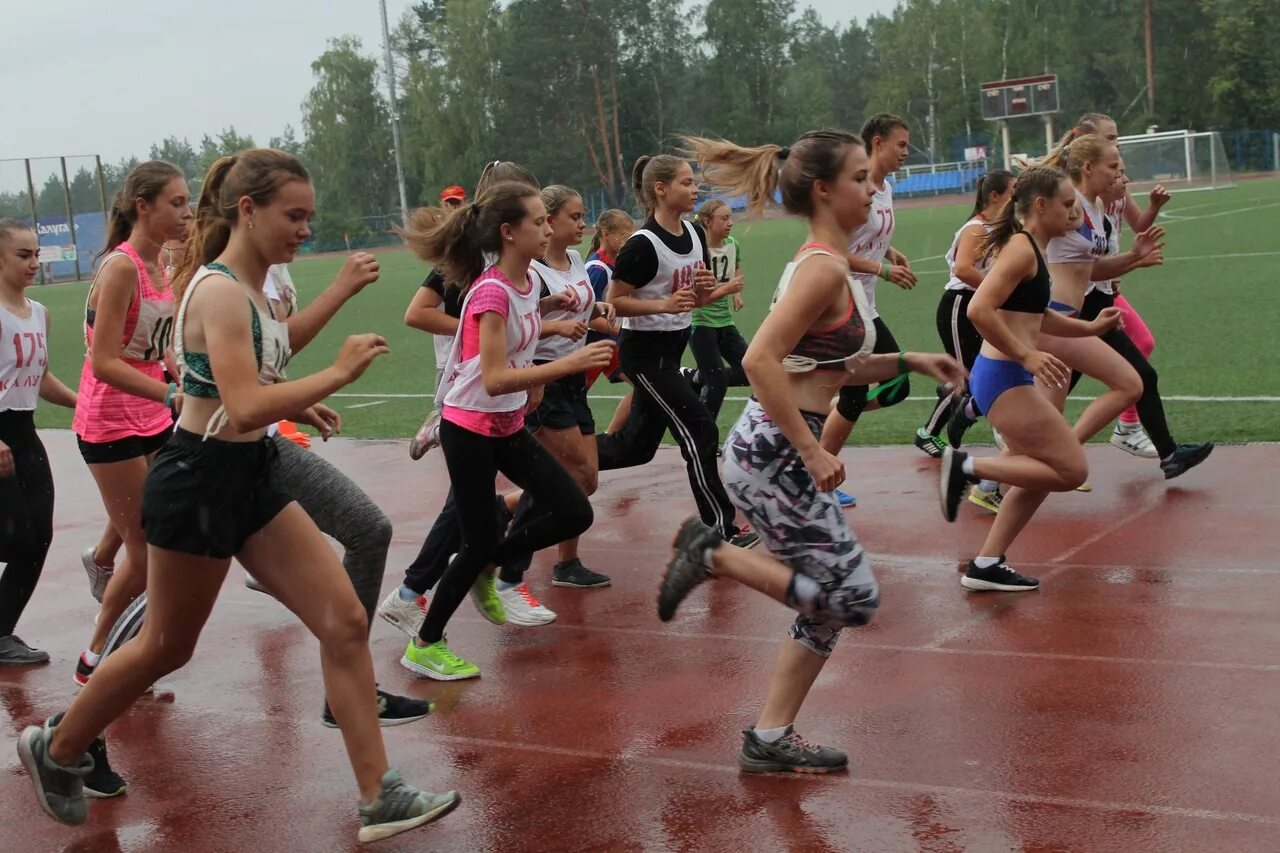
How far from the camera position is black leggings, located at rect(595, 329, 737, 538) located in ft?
24.9

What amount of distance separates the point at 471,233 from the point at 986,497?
3917 millimetres

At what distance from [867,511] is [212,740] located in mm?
4395

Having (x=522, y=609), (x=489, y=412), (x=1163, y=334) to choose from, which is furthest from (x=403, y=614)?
(x=1163, y=334)

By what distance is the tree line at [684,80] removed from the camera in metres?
78.9

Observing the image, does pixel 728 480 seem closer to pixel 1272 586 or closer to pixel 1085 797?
pixel 1085 797

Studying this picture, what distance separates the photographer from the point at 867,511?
855 centimetres

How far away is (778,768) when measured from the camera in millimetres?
4531

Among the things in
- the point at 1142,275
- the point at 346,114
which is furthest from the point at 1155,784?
the point at 346,114

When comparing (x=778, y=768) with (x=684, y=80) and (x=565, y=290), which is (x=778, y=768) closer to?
(x=565, y=290)

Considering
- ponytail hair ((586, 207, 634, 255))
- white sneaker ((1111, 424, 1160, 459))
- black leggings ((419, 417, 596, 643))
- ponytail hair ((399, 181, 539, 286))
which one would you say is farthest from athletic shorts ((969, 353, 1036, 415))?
ponytail hair ((586, 207, 634, 255))

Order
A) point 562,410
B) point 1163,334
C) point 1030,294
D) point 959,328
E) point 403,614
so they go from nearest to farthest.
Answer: point 403,614
point 1030,294
point 562,410
point 959,328
point 1163,334

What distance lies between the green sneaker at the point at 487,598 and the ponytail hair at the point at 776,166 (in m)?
2.10

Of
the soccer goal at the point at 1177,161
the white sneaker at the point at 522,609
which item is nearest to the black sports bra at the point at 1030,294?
the white sneaker at the point at 522,609

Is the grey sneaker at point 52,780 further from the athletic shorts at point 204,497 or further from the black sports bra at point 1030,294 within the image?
the black sports bra at point 1030,294
